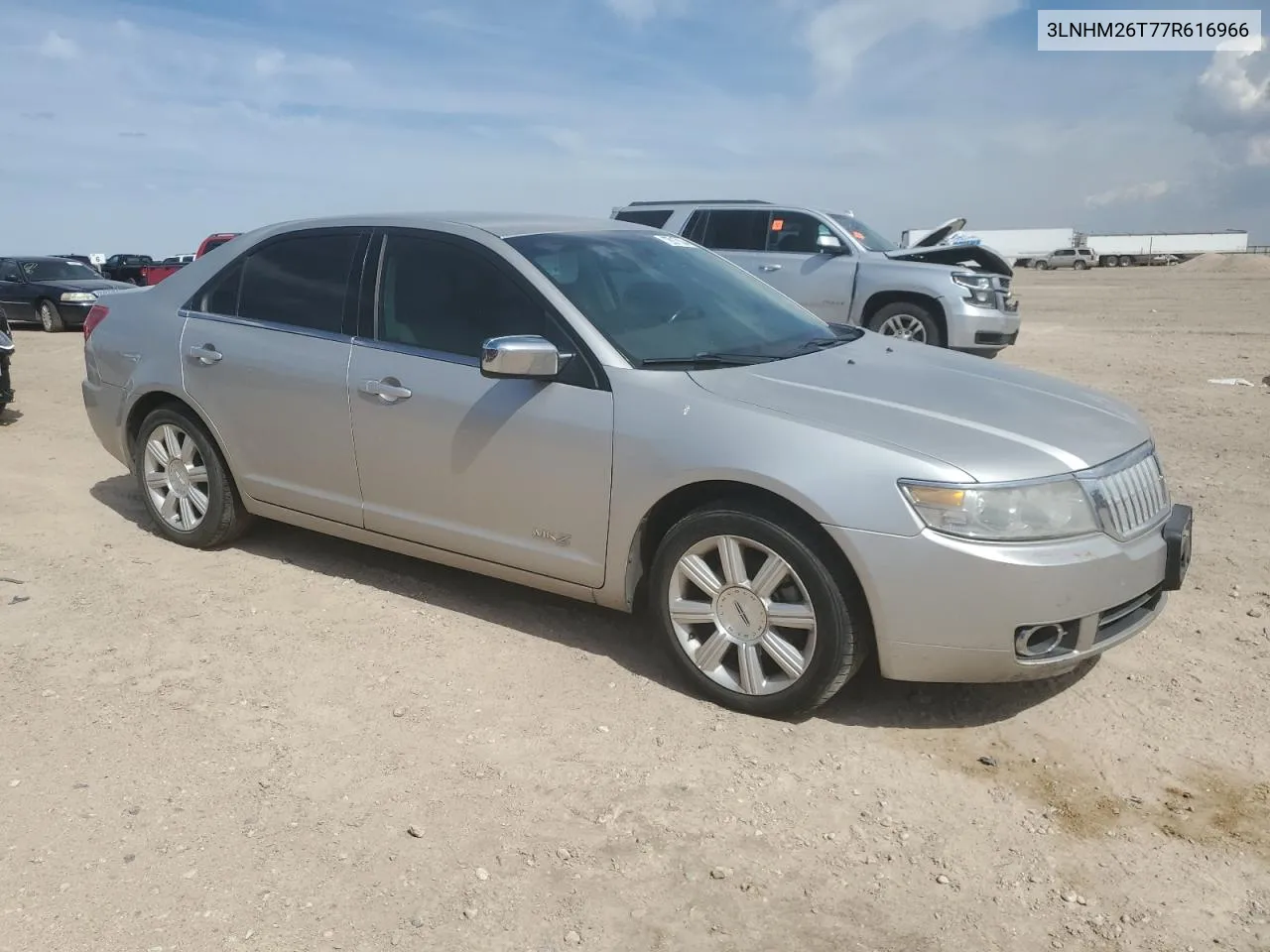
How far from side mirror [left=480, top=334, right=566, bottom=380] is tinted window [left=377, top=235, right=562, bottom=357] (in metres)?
0.17

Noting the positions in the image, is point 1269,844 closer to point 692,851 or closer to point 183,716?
point 692,851

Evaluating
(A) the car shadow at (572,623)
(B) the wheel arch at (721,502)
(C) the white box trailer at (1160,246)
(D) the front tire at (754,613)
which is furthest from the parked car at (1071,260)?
(D) the front tire at (754,613)

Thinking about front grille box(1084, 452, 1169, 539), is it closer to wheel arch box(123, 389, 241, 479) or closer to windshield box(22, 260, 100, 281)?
wheel arch box(123, 389, 241, 479)

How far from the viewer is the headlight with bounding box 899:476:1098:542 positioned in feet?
10.5

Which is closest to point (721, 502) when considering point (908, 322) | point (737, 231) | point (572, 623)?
point (572, 623)

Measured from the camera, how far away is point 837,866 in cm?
284

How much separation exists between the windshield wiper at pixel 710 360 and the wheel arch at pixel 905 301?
765cm

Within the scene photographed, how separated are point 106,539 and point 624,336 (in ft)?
11.0

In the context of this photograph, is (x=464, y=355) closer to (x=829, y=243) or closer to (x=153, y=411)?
(x=153, y=411)

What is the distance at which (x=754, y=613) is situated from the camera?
3543mm

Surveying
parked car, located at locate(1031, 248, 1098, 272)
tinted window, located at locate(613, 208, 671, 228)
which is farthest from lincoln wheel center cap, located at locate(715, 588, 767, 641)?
parked car, located at locate(1031, 248, 1098, 272)

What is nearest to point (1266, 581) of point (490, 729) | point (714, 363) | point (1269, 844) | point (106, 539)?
point (1269, 844)

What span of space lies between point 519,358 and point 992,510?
1698 mm

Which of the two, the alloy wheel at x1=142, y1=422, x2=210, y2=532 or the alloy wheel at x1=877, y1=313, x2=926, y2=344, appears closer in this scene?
the alloy wheel at x1=142, y1=422, x2=210, y2=532
